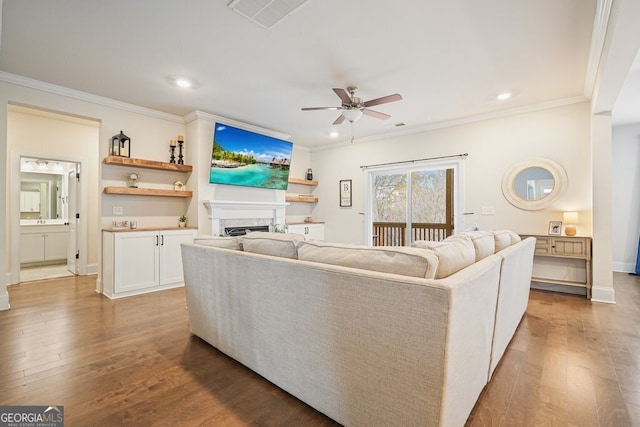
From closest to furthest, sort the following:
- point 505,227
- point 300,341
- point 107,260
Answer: point 300,341
point 107,260
point 505,227

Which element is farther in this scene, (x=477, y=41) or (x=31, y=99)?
(x=31, y=99)

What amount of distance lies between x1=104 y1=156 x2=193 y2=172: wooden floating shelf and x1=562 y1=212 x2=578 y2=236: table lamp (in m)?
5.44

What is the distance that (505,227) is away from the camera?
14.4 feet

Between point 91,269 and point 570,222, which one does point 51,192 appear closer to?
point 91,269

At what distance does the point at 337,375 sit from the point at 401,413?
319 mm

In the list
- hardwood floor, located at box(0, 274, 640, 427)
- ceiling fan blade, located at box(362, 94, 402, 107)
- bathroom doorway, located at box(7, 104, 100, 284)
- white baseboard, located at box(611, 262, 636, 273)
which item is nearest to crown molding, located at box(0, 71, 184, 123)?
bathroom doorway, located at box(7, 104, 100, 284)

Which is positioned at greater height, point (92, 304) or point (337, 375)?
point (337, 375)

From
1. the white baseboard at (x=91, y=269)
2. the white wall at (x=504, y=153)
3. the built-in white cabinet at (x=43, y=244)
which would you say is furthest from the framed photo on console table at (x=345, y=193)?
the built-in white cabinet at (x=43, y=244)

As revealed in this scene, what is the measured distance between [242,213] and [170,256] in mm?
1360

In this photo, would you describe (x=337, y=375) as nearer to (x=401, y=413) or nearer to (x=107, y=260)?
(x=401, y=413)

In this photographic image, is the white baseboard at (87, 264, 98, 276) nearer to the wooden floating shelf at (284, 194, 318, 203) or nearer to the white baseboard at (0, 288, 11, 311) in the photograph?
the white baseboard at (0, 288, 11, 311)

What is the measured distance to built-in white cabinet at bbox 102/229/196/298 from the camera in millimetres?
3697

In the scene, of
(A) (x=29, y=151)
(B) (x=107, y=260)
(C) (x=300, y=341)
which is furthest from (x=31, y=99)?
(C) (x=300, y=341)

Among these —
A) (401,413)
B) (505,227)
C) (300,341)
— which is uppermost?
(505,227)
